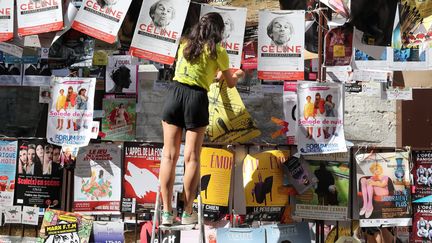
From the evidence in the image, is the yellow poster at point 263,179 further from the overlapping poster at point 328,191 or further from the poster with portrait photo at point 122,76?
the poster with portrait photo at point 122,76

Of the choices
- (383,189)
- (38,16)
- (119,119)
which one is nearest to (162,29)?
(38,16)

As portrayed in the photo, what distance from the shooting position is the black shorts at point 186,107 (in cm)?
505

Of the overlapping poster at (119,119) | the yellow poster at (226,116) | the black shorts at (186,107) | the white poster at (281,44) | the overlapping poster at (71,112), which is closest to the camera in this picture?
the black shorts at (186,107)

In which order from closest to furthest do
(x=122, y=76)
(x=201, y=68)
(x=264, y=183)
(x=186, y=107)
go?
(x=186, y=107)
(x=201, y=68)
(x=264, y=183)
(x=122, y=76)

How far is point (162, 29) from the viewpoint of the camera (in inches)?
225

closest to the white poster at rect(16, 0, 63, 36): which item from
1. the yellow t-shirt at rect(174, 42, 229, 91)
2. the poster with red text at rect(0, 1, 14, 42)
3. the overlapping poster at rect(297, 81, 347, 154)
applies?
the poster with red text at rect(0, 1, 14, 42)

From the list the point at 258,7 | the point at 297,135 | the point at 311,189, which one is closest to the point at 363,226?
the point at 311,189

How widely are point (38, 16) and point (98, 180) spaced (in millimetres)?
1609

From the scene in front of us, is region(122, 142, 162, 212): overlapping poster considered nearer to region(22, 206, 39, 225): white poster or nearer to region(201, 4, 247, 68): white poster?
region(22, 206, 39, 225): white poster

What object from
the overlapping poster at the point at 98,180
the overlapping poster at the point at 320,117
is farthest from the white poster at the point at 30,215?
the overlapping poster at the point at 320,117

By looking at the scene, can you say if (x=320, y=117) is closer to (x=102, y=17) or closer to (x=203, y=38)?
(x=203, y=38)

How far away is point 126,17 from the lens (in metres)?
5.81

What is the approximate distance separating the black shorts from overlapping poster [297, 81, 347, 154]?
3.73 ft

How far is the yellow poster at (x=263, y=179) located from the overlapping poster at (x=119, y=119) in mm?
2401
